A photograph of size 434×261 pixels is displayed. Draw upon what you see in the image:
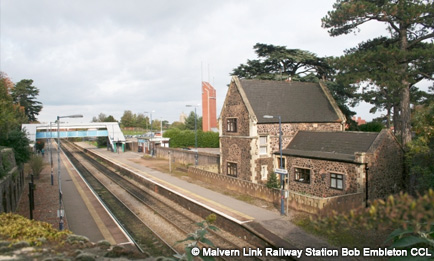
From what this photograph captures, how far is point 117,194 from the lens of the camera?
95.0 ft

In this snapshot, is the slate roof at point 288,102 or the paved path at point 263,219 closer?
the paved path at point 263,219

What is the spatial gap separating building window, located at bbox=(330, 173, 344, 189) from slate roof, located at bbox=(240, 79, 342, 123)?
764cm

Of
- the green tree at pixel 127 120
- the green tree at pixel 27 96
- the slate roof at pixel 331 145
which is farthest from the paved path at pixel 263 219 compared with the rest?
the green tree at pixel 127 120

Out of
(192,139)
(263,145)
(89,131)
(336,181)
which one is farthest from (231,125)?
(89,131)

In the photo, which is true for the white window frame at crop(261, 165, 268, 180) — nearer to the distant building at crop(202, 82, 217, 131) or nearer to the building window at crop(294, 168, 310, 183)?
the building window at crop(294, 168, 310, 183)

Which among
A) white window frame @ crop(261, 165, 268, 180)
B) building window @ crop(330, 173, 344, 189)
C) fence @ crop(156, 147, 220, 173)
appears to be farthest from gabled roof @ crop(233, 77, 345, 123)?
fence @ crop(156, 147, 220, 173)

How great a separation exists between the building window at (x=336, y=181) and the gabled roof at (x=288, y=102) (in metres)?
7.62

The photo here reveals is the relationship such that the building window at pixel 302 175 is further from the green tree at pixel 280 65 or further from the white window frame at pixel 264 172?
the green tree at pixel 280 65

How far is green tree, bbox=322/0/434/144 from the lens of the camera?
22312mm

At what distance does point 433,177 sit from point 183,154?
3402 centimetres

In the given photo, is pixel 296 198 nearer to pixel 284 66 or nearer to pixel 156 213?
pixel 156 213

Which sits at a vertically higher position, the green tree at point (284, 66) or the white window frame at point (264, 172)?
the green tree at point (284, 66)

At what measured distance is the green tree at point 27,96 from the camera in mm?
80000

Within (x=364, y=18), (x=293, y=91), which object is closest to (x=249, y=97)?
(x=293, y=91)
